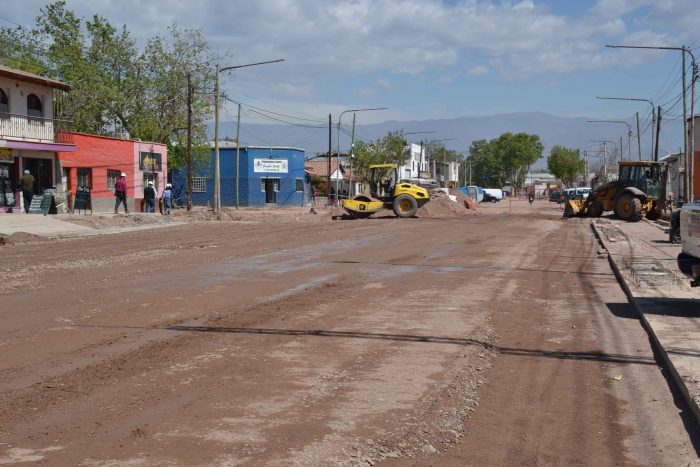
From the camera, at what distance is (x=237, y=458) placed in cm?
538

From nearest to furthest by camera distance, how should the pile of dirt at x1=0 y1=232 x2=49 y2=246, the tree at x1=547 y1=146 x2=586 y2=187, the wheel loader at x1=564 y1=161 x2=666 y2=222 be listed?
the pile of dirt at x1=0 y1=232 x2=49 y2=246
the wheel loader at x1=564 y1=161 x2=666 y2=222
the tree at x1=547 y1=146 x2=586 y2=187

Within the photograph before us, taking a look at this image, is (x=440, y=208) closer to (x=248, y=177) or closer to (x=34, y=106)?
(x=34, y=106)

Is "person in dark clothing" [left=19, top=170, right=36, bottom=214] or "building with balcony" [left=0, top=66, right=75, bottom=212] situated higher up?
"building with balcony" [left=0, top=66, right=75, bottom=212]

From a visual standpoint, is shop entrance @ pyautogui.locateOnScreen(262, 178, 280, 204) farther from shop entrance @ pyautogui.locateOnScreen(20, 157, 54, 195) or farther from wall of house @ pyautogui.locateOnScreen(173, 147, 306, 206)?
shop entrance @ pyautogui.locateOnScreen(20, 157, 54, 195)

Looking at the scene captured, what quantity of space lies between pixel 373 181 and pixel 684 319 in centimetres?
3366

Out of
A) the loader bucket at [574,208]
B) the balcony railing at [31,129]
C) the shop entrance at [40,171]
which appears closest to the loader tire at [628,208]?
the loader bucket at [574,208]

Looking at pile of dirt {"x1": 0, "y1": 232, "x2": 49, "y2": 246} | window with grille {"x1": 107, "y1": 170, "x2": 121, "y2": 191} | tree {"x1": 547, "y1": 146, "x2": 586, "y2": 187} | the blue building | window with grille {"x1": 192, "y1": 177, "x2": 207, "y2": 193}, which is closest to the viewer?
pile of dirt {"x1": 0, "y1": 232, "x2": 49, "y2": 246}

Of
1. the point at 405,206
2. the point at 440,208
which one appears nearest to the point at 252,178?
the point at 440,208

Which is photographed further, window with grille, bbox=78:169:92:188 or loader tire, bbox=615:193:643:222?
window with grille, bbox=78:169:92:188

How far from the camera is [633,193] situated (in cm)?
3856

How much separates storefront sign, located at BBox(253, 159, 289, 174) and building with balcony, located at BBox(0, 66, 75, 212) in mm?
30714

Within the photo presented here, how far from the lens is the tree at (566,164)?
15138cm

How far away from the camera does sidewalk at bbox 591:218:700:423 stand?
317 inches

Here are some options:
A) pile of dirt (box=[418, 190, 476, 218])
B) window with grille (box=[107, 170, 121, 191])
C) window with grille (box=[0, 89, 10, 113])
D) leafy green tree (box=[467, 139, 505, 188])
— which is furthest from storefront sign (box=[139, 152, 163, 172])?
leafy green tree (box=[467, 139, 505, 188])
